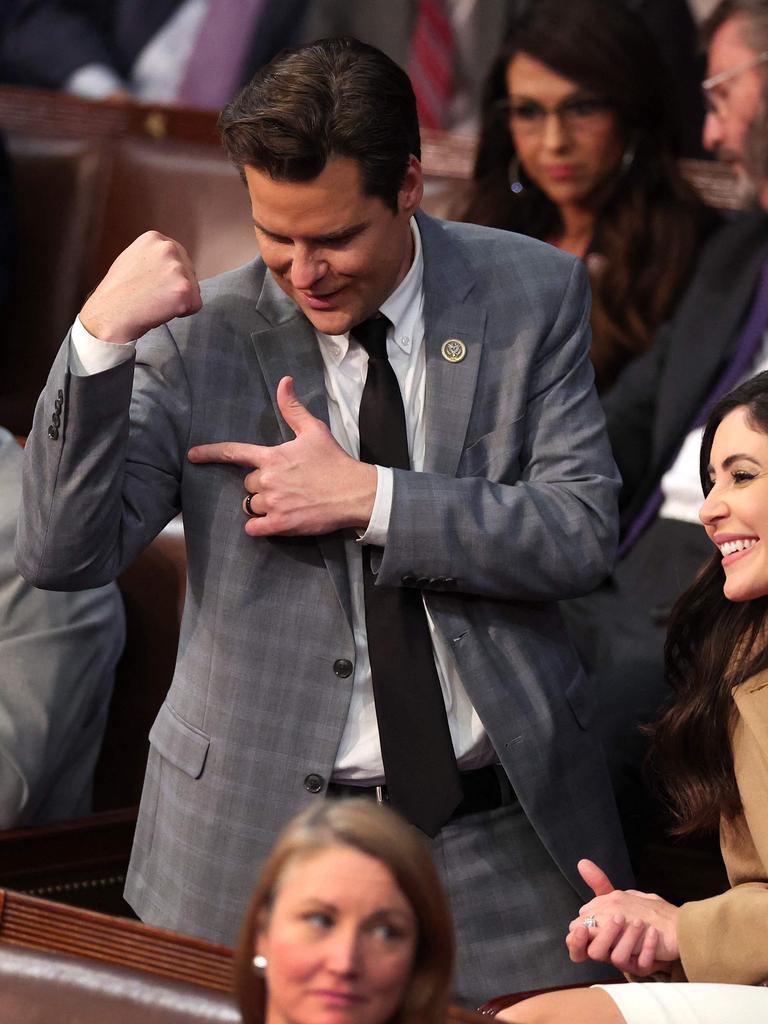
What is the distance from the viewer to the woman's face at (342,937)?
0.88 metres

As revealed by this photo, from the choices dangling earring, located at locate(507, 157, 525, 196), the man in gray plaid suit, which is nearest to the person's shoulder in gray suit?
the man in gray plaid suit

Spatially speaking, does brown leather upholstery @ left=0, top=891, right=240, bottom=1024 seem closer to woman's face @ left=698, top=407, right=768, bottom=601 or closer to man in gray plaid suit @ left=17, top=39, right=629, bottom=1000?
man in gray plaid suit @ left=17, top=39, right=629, bottom=1000

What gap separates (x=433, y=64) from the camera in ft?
12.9

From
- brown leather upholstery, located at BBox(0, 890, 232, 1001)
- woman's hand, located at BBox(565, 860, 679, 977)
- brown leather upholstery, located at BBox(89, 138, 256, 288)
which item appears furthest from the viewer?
brown leather upholstery, located at BBox(89, 138, 256, 288)

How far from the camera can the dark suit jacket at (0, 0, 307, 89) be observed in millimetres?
4219

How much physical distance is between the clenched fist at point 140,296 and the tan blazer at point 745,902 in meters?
0.71

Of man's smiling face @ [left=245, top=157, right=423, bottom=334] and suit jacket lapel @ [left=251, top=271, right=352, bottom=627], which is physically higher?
man's smiling face @ [left=245, top=157, right=423, bottom=334]

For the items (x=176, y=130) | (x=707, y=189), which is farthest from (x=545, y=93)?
(x=176, y=130)

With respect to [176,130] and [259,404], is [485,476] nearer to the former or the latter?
[259,404]

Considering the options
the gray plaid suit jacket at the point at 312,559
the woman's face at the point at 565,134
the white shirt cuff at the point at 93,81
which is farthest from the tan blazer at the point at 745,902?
the white shirt cuff at the point at 93,81

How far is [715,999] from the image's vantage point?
1.38 m

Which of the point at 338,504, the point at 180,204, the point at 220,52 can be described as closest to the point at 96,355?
the point at 338,504

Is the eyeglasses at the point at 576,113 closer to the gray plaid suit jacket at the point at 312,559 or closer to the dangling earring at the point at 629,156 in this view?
the dangling earring at the point at 629,156

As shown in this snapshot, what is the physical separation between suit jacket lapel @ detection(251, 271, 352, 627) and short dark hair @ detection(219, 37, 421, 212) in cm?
18
